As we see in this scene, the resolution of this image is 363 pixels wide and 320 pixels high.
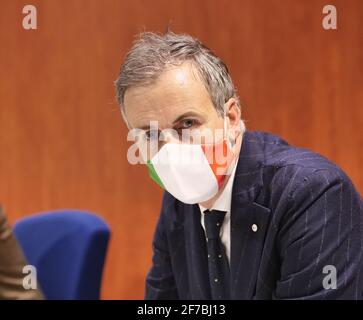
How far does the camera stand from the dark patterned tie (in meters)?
1.40

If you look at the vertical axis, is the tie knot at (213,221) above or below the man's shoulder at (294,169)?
below

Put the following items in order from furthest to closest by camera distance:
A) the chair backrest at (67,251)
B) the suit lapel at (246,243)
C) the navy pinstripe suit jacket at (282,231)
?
the chair backrest at (67,251), the suit lapel at (246,243), the navy pinstripe suit jacket at (282,231)

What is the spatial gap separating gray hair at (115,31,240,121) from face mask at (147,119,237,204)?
8 cm

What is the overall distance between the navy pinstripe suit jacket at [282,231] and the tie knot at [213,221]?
37 mm

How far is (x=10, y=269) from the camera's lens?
146 cm

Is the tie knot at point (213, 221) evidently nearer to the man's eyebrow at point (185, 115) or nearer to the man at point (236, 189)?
the man at point (236, 189)

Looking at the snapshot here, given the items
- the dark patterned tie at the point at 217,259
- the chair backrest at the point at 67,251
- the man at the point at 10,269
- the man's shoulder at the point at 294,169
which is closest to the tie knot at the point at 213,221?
the dark patterned tie at the point at 217,259

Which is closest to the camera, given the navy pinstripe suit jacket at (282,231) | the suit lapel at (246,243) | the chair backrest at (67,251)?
the navy pinstripe suit jacket at (282,231)

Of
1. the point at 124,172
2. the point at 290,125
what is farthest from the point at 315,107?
the point at 124,172

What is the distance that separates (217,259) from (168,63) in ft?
1.41

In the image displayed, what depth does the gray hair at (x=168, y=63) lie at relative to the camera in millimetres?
1251

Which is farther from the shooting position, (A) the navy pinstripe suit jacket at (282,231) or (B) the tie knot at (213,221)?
(B) the tie knot at (213,221)

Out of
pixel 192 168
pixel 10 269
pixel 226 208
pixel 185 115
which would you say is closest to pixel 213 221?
pixel 226 208

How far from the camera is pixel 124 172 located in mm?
2768
